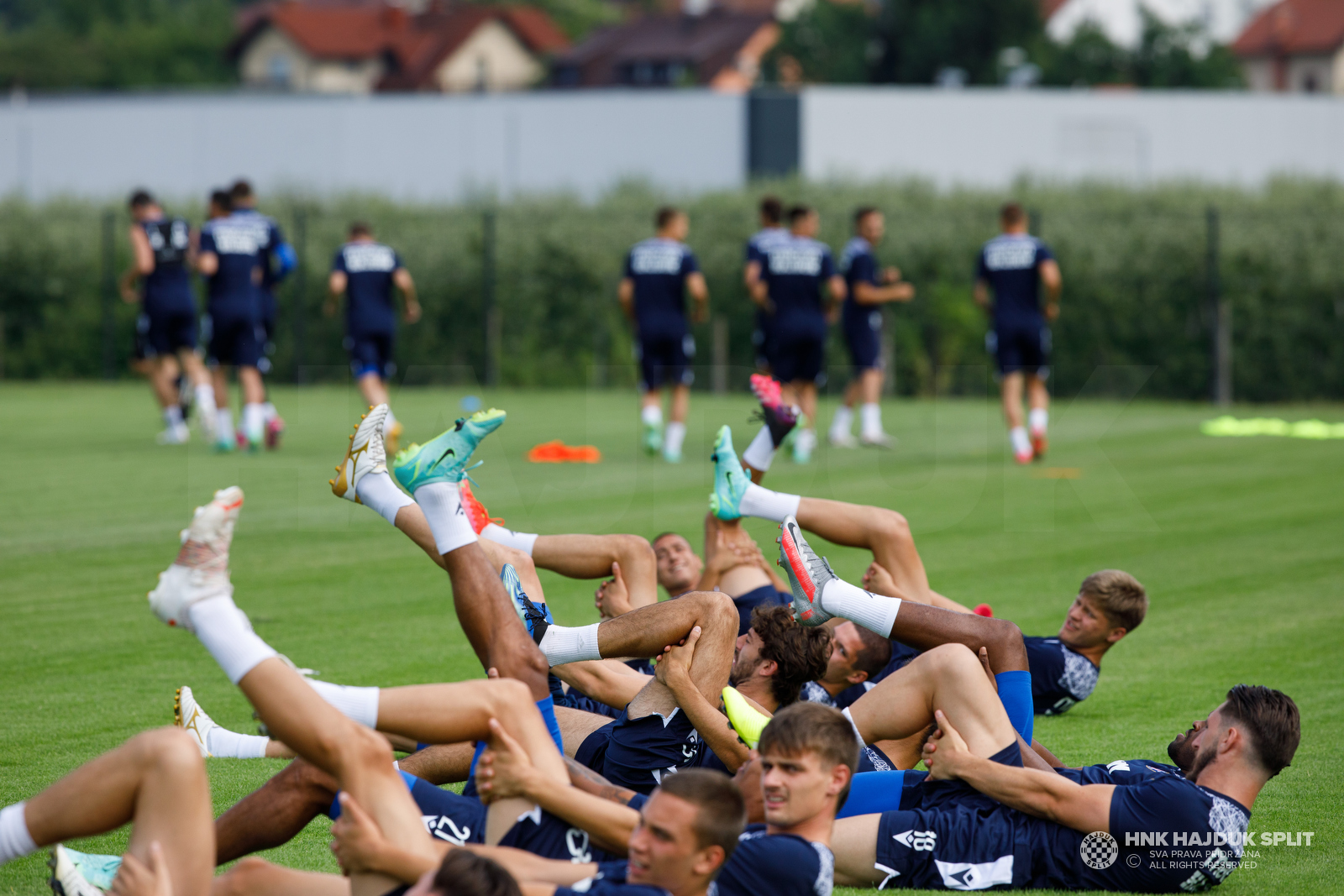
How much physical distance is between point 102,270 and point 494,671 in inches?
982

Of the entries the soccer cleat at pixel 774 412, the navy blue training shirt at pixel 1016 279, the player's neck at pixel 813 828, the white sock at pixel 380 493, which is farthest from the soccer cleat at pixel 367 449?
the navy blue training shirt at pixel 1016 279

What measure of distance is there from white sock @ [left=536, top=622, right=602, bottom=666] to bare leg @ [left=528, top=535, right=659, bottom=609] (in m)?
1.27

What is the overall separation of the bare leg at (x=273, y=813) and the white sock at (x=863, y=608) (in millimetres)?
2003

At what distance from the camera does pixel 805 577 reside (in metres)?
5.51

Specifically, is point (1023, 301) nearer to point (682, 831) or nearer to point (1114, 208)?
point (1114, 208)

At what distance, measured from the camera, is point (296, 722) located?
371 cm

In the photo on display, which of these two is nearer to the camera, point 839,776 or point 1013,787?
point 839,776

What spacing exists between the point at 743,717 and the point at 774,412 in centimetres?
310

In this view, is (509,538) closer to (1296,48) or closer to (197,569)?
(197,569)

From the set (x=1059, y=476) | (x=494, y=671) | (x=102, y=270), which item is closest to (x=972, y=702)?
(x=494, y=671)

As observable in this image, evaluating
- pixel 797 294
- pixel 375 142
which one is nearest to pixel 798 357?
pixel 797 294

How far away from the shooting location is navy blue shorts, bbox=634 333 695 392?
16.3 metres

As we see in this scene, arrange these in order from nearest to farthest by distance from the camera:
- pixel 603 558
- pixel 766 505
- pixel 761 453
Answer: pixel 603 558, pixel 766 505, pixel 761 453

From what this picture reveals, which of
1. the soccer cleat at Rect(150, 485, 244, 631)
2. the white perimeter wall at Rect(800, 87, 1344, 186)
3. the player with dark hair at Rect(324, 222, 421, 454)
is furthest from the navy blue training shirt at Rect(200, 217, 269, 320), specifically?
the white perimeter wall at Rect(800, 87, 1344, 186)
